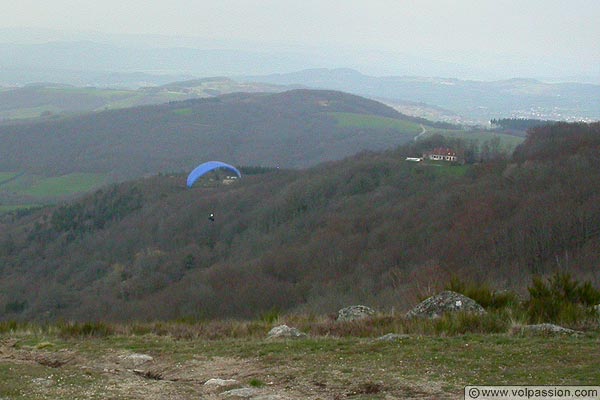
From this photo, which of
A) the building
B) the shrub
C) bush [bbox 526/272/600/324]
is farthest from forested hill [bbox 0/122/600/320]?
the shrub

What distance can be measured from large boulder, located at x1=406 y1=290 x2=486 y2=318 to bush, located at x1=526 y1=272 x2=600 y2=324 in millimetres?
799

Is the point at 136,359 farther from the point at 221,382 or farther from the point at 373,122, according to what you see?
the point at 373,122

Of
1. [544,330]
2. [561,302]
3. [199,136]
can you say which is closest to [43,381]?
[544,330]

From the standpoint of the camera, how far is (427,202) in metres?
38.6

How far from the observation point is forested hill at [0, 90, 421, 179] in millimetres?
96038

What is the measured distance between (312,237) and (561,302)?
2909cm

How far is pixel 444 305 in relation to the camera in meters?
10.4

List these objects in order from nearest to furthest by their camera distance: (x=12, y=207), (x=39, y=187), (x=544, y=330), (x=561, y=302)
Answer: (x=544, y=330)
(x=561, y=302)
(x=12, y=207)
(x=39, y=187)

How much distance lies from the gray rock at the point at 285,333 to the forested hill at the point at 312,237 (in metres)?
5.38

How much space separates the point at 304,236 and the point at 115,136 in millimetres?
74850

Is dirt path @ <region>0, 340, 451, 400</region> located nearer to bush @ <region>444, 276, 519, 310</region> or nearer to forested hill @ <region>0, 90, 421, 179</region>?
bush @ <region>444, 276, 519, 310</region>

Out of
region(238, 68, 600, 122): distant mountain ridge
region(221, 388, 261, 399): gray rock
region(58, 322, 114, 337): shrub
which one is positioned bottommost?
region(58, 322, 114, 337): shrub

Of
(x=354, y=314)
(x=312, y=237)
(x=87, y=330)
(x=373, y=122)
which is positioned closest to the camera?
(x=87, y=330)

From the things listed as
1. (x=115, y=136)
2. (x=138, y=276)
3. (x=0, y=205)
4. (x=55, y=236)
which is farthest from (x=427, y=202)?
(x=115, y=136)
